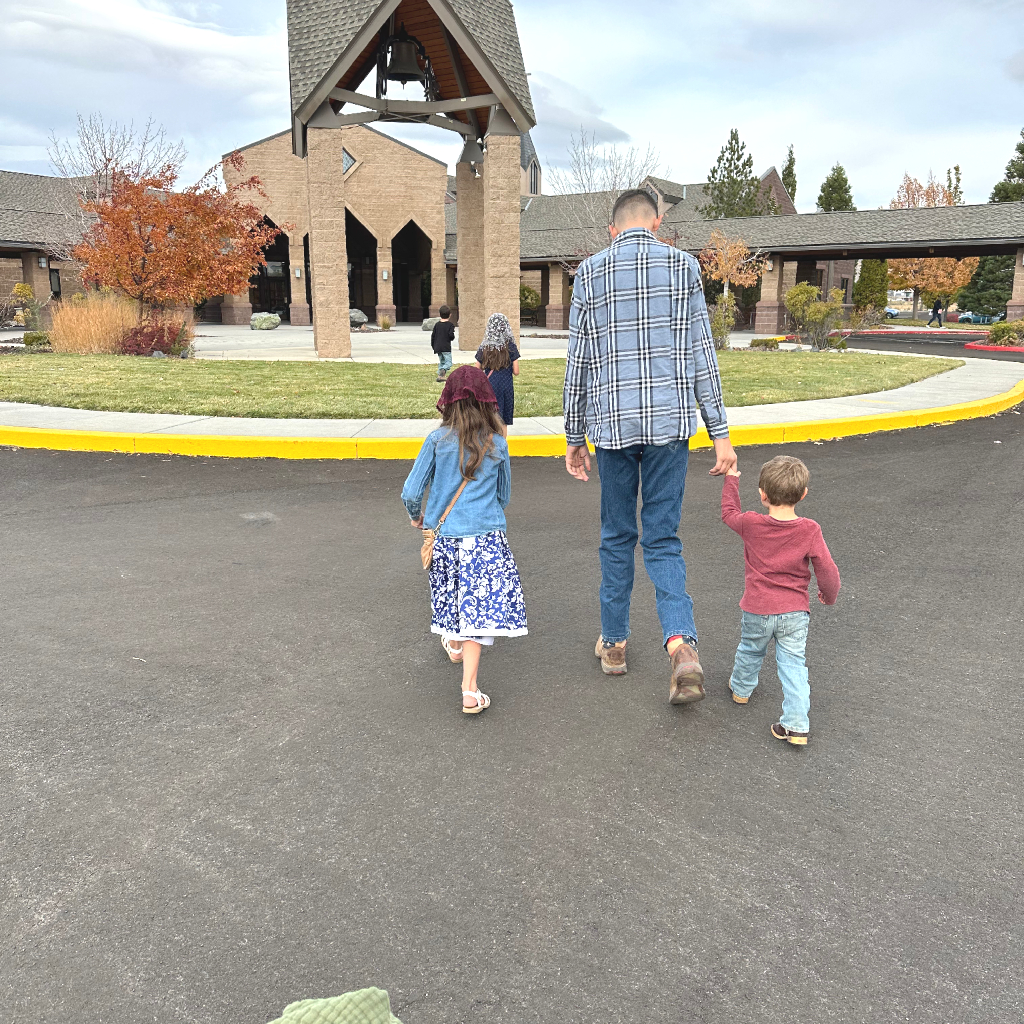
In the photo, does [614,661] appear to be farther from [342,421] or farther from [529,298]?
[529,298]

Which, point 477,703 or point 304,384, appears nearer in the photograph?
point 477,703

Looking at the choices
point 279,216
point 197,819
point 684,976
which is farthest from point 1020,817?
point 279,216

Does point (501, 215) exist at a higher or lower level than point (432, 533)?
higher

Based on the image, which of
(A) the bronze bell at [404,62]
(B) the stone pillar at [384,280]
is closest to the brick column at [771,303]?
(B) the stone pillar at [384,280]

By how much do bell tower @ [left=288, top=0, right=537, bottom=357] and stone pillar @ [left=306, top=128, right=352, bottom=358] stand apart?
0.08 feet

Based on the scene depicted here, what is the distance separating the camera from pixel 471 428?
143 inches

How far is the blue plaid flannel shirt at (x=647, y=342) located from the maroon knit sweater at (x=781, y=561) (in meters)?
0.43

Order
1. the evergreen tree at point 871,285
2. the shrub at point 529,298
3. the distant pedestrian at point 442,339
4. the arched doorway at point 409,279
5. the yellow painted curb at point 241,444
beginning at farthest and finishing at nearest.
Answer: the evergreen tree at point 871,285 → the arched doorway at point 409,279 → the shrub at point 529,298 → the distant pedestrian at point 442,339 → the yellow painted curb at point 241,444

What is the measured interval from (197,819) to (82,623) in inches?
82.0

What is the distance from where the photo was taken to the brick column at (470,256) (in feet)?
75.6

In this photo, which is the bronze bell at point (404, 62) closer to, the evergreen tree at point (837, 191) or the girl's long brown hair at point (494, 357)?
the girl's long brown hair at point (494, 357)

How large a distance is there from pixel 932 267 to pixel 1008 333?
28469 mm

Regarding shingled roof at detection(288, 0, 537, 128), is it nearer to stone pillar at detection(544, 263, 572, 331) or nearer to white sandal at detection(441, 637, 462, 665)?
white sandal at detection(441, 637, 462, 665)

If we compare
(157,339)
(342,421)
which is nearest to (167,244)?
(157,339)
